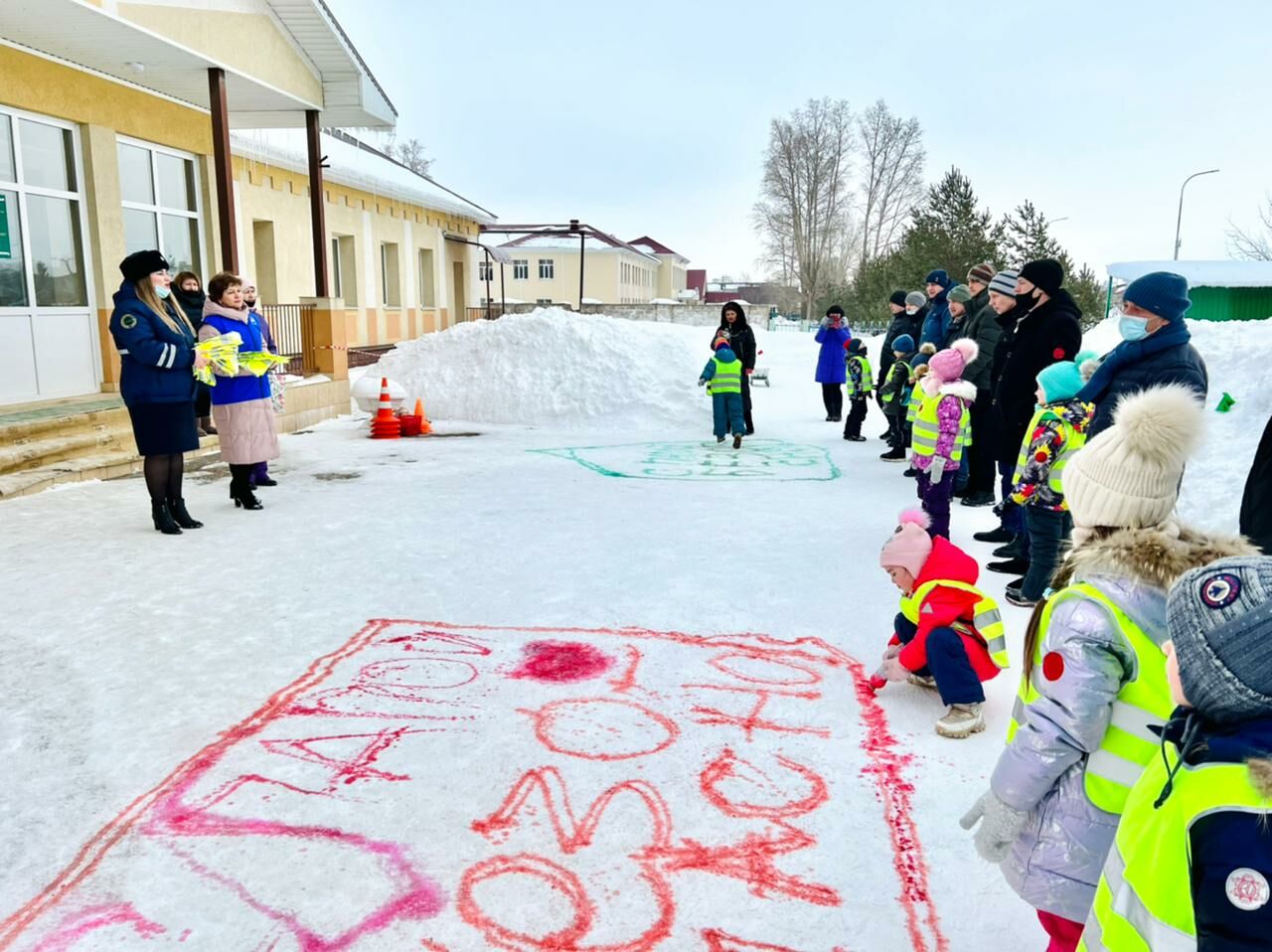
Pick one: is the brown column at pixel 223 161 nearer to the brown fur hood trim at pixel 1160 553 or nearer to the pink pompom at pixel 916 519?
the pink pompom at pixel 916 519

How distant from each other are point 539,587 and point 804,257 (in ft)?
142

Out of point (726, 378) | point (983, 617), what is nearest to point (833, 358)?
point (726, 378)

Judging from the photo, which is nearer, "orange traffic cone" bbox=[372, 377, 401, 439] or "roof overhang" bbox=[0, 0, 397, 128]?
"roof overhang" bbox=[0, 0, 397, 128]

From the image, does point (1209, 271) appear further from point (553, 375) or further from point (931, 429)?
point (931, 429)

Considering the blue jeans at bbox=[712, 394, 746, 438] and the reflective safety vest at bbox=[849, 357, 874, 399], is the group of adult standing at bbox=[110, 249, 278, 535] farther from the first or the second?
the reflective safety vest at bbox=[849, 357, 874, 399]

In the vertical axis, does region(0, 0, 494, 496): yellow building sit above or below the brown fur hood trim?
above

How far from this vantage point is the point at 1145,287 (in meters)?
4.29

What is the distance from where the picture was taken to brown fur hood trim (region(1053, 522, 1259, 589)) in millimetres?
1712

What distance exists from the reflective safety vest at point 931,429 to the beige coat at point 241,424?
15.1ft

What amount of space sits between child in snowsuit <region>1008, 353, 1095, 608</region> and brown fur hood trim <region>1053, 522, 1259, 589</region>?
9.23 feet

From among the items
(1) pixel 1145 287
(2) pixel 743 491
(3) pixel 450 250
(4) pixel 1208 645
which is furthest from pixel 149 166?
(3) pixel 450 250

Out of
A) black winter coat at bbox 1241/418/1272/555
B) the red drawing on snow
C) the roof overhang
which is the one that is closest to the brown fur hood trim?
black winter coat at bbox 1241/418/1272/555

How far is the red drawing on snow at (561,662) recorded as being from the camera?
12.3ft

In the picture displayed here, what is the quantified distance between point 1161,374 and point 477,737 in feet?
11.4
